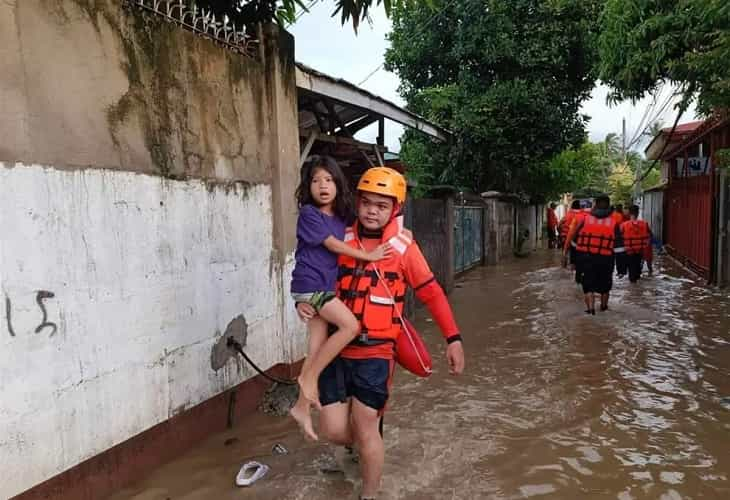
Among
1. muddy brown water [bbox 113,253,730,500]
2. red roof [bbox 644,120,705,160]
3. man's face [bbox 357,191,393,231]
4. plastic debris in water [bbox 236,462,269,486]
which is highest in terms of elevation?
red roof [bbox 644,120,705,160]

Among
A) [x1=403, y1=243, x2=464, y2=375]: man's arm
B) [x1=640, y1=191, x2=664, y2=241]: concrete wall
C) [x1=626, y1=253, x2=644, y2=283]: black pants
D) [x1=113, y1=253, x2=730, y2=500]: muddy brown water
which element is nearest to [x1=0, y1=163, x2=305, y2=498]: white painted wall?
[x1=113, y1=253, x2=730, y2=500]: muddy brown water

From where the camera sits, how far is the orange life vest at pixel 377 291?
10.2 ft

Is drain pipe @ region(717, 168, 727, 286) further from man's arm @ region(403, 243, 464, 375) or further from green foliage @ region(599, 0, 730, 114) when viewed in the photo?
man's arm @ region(403, 243, 464, 375)

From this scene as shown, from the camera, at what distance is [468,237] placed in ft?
49.8

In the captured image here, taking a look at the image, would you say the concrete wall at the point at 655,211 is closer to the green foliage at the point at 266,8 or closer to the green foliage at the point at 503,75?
the green foliage at the point at 503,75

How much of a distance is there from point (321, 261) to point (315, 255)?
0.04 m

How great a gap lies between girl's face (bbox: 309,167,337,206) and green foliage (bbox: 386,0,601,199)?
1392 centimetres

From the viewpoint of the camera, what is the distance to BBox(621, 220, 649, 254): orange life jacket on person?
11812mm

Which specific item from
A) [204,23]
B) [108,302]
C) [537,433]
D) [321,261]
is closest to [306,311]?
[321,261]

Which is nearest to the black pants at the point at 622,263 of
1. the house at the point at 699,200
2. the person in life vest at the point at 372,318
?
the house at the point at 699,200

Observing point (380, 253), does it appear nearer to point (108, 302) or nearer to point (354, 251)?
point (354, 251)

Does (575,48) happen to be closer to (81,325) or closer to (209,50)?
(209,50)

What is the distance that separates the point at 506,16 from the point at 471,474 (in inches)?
620

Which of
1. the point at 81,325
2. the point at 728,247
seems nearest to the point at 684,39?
the point at 728,247
